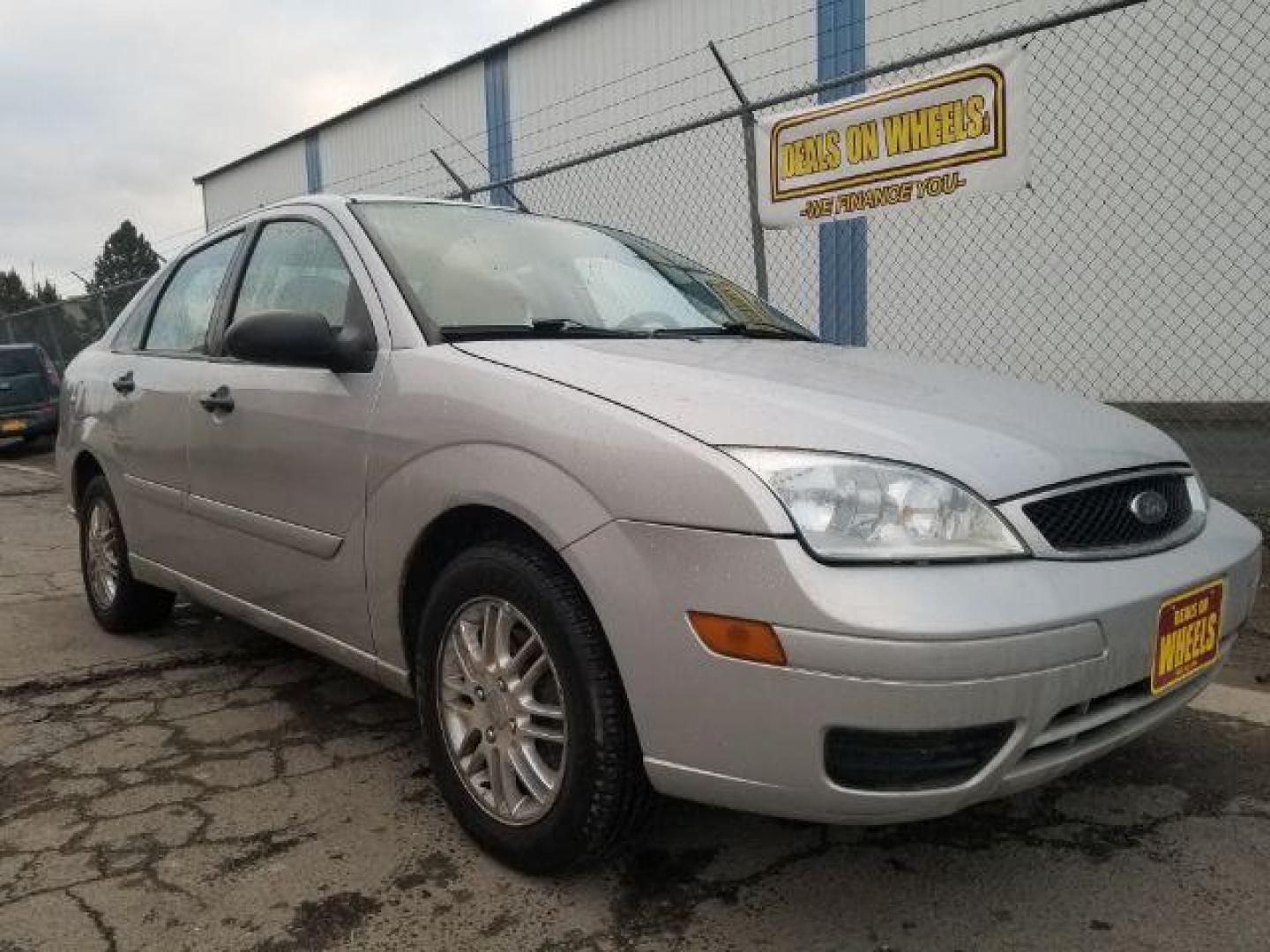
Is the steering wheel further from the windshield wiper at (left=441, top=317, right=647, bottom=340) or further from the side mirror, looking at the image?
the side mirror

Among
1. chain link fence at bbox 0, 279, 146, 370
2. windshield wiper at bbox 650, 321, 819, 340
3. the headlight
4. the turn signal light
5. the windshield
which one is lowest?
the turn signal light

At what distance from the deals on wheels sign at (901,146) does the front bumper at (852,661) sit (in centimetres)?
344

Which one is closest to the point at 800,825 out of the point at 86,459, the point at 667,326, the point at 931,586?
the point at 931,586

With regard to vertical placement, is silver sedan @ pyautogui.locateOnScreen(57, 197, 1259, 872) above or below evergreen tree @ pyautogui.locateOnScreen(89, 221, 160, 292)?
below

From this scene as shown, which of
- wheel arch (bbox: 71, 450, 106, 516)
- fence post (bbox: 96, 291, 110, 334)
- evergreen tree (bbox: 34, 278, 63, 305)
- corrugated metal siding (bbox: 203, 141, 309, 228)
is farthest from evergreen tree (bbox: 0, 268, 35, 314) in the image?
wheel arch (bbox: 71, 450, 106, 516)

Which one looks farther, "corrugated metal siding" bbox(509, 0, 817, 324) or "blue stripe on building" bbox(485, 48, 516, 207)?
"blue stripe on building" bbox(485, 48, 516, 207)

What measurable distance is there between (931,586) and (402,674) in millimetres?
1362

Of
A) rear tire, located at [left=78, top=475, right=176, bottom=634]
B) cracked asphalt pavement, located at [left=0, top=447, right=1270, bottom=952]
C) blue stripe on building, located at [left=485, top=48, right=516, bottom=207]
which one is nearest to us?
cracked asphalt pavement, located at [left=0, top=447, right=1270, bottom=952]

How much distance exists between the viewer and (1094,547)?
1.96 m

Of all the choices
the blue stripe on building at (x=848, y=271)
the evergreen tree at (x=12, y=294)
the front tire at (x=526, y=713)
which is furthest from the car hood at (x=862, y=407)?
the evergreen tree at (x=12, y=294)

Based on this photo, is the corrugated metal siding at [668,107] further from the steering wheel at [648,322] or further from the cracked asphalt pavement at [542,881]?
the cracked asphalt pavement at [542,881]

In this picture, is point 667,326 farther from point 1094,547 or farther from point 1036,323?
point 1036,323

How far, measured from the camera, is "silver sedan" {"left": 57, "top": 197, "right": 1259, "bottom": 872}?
5.80ft

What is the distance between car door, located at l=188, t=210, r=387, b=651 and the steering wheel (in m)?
0.65
